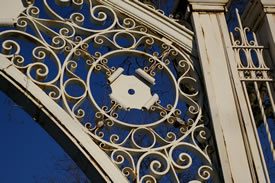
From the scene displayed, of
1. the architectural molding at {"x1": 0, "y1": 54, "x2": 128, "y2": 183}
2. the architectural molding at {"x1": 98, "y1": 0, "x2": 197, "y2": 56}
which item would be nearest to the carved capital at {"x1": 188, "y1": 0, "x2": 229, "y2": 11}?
the architectural molding at {"x1": 98, "y1": 0, "x2": 197, "y2": 56}

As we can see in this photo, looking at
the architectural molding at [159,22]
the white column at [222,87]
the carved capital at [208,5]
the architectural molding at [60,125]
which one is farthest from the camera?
the carved capital at [208,5]

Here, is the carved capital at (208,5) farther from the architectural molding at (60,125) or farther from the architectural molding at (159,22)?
the architectural molding at (60,125)

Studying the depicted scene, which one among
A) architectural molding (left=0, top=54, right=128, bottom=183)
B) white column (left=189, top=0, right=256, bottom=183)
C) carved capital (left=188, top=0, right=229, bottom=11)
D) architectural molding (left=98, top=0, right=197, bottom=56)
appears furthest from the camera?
carved capital (left=188, top=0, right=229, bottom=11)

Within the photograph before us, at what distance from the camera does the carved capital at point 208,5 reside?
17.7 feet

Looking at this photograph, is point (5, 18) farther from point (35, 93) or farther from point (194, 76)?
point (194, 76)

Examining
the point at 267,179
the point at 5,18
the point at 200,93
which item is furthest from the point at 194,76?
the point at 5,18

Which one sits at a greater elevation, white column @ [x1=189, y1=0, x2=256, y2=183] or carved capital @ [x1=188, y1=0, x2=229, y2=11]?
carved capital @ [x1=188, y1=0, x2=229, y2=11]

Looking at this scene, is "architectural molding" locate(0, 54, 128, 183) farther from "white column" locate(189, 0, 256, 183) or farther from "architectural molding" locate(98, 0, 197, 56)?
"architectural molding" locate(98, 0, 197, 56)

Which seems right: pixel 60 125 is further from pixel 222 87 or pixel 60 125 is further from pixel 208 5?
pixel 208 5

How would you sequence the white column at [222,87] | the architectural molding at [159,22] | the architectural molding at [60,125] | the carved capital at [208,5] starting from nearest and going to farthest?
the architectural molding at [60,125] → the white column at [222,87] → the architectural molding at [159,22] → the carved capital at [208,5]

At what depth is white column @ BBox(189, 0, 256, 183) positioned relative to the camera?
442 centimetres

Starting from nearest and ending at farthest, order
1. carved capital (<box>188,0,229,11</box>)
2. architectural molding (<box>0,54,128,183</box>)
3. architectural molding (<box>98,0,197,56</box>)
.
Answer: architectural molding (<box>0,54,128,183</box>), architectural molding (<box>98,0,197,56</box>), carved capital (<box>188,0,229,11</box>)

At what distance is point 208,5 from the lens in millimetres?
5406

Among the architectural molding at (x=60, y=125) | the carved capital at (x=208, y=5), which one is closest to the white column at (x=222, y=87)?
the carved capital at (x=208, y=5)
